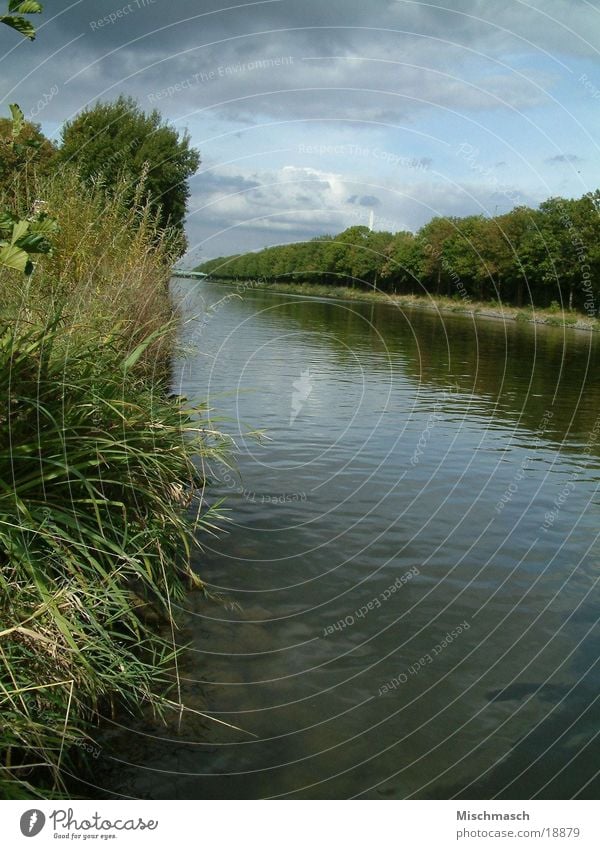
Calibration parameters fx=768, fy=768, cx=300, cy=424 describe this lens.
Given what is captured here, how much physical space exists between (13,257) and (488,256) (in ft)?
239

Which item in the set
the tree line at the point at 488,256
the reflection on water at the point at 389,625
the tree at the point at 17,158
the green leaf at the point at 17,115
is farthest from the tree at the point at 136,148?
the green leaf at the point at 17,115

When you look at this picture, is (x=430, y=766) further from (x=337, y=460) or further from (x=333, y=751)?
(x=337, y=460)

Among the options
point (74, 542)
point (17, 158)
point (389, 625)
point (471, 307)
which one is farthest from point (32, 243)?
point (471, 307)

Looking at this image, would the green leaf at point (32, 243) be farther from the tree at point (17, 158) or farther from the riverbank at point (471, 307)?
the riverbank at point (471, 307)

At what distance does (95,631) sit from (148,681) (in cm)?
66

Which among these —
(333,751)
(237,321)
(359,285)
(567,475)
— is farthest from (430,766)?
(359,285)

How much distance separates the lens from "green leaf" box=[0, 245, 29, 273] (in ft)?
11.4

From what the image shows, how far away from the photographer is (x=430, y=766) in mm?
4898

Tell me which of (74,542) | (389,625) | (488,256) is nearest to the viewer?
(74,542)

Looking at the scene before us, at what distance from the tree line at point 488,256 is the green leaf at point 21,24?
175 ft

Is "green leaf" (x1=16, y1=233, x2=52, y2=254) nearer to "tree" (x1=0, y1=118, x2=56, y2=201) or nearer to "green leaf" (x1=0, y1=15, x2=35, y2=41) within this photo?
"tree" (x1=0, y1=118, x2=56, y2=201)

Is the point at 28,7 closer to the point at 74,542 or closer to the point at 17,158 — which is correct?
the point at 74,542

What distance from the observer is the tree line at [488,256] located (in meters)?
64.8

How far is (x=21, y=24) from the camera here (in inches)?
148
